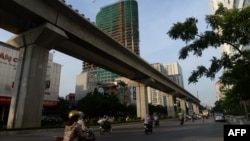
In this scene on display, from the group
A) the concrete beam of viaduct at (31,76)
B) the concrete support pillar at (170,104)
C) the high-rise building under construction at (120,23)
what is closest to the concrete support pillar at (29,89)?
the concrete beam of viaduct at (31,76)

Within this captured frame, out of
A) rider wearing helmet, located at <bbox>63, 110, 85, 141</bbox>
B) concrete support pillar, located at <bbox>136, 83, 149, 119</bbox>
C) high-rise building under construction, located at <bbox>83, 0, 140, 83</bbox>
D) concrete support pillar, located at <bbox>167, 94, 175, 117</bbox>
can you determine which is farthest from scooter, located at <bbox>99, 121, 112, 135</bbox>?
high-rise building under construction, located at <bbox>83, 0, 140, 83</bbox>

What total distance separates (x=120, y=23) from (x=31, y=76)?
112 metres

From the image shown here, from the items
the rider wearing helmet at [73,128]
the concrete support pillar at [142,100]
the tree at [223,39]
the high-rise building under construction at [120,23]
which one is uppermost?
the high-rise building under construction at [120,23]

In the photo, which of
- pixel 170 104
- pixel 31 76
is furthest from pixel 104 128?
pixel 170 104

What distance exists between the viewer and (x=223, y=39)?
9.27 metres

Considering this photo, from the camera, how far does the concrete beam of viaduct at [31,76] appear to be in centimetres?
2020

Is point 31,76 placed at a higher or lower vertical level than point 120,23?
lower

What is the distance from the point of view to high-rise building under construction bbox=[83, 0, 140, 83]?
4902 inches

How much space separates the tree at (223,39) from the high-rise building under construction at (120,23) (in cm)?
11144

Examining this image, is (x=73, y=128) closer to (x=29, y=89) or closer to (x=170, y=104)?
(x=29, y=89)

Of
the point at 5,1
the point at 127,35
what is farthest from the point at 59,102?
the point at 127,35

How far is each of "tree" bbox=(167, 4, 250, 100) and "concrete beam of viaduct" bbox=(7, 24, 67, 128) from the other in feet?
47.1

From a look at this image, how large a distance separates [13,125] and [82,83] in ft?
246

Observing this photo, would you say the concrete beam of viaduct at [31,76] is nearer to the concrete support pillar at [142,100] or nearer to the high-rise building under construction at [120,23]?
the concrete support pillar at [142,100]
